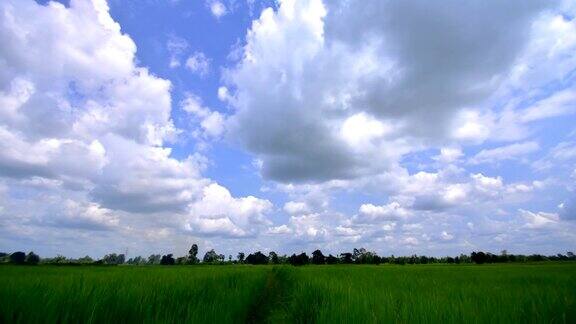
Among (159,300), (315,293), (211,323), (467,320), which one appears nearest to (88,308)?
(211,323)

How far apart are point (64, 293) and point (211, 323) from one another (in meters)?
1.42

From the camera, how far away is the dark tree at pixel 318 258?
344 feet

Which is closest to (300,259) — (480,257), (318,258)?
(318,258)

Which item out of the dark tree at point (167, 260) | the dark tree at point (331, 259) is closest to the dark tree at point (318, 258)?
the dark tree at point (331, 259)

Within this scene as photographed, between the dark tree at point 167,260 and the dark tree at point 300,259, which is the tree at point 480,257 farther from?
the dark tree at point 167,260

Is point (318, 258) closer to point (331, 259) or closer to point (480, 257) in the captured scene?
point (331, 259)

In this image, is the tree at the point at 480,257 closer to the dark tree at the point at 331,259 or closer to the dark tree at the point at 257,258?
the dark tree at the point at 331,259

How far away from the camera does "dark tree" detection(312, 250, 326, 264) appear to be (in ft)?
344

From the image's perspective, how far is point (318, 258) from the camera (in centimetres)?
10612

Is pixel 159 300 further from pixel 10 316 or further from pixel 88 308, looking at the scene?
pixel 10 316

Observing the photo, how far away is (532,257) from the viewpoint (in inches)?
4368

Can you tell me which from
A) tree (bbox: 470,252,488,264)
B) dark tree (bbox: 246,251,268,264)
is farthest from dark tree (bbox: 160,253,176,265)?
tree (bbox: 470,252,488,264)

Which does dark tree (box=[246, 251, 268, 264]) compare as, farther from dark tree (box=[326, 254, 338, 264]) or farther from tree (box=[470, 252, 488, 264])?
tree (box=[470, 252, 488, 264])

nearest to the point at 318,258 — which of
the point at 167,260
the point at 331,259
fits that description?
the point at 331,259
